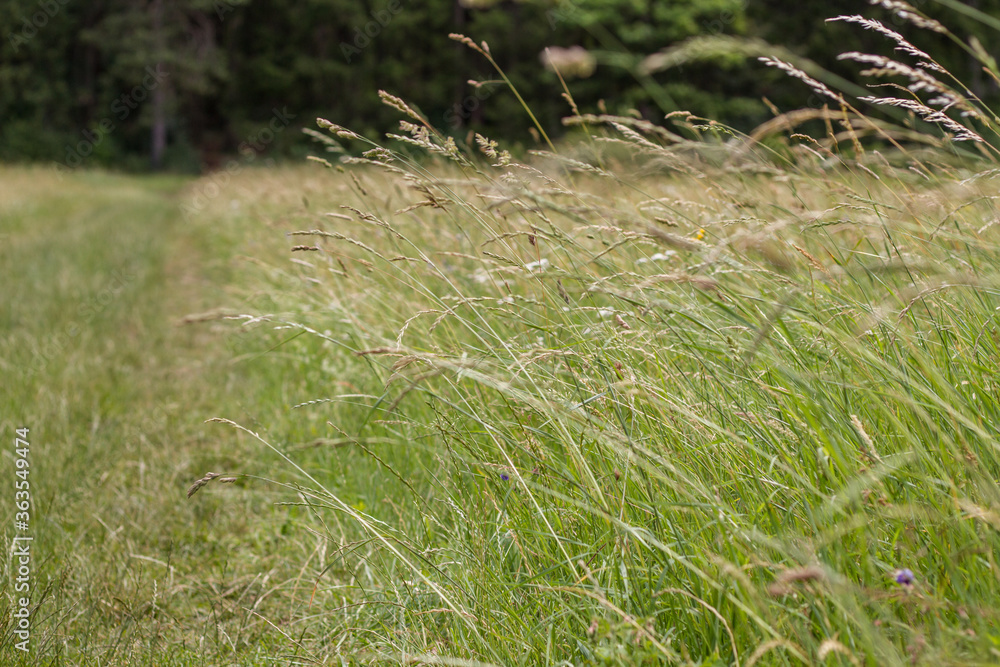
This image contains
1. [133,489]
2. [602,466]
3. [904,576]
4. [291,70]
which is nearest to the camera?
[904,576]

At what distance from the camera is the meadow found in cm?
98

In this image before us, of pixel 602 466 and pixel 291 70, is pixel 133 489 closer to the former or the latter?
pixel 602 466

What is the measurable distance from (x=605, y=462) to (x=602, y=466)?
0.33ft

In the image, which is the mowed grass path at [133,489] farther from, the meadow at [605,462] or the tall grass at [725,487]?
the tall grass at [725,487]

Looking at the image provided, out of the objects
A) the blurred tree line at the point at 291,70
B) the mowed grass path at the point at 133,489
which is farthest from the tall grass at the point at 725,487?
the blurred tree line at the point at 291,70

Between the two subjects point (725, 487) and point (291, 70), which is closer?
point (725, 487)

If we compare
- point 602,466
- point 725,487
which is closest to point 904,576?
point 725,487

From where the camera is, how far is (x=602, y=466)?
4.09ft

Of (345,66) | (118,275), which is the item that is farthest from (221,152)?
(118,275)

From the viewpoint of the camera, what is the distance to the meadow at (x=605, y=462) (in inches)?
38.7

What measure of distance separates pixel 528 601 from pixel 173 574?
3.37 feet

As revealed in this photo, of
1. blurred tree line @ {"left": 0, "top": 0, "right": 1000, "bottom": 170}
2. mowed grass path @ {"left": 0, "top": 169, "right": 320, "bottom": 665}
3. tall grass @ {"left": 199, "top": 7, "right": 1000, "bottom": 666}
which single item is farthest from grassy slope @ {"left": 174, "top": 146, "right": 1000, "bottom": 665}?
blurred tree line @ {"left": 0, "top": 0, "right": 1000, "bottom": 170}

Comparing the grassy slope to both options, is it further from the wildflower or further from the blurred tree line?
the blurred tree line

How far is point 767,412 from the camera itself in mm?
1271
